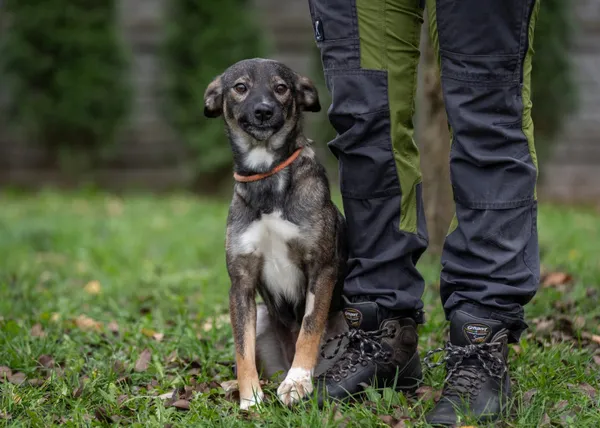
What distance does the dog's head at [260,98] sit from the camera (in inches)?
116

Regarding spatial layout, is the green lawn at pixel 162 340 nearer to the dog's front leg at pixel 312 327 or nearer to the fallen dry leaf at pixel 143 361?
the fallen dry leaf at pixel 143 361

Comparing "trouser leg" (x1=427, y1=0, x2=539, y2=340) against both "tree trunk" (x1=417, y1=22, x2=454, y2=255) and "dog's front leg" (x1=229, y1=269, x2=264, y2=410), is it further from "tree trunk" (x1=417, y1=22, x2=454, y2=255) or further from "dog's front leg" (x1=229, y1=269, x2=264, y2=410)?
"tree trunk" (x1=417, y1=22, x2=454, y2=255)

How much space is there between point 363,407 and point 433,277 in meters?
2.27

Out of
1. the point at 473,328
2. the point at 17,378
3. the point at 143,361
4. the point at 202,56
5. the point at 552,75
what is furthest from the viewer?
the point at 202,56

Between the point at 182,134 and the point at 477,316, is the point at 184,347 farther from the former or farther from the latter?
the point at 182,134

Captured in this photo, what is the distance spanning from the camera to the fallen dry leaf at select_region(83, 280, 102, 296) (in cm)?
479

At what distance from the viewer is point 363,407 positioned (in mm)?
2514

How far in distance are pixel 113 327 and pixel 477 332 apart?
2089mm

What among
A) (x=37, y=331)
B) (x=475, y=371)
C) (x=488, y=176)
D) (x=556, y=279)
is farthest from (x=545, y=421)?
(x=37, y=331)

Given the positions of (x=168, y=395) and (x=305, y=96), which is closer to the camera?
(x=168, y=395)

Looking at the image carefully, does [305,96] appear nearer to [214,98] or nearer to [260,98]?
[260,98]

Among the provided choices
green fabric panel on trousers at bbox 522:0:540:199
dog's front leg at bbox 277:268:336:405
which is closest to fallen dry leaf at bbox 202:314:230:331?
dog's front leg at bbox 277:268:336:405

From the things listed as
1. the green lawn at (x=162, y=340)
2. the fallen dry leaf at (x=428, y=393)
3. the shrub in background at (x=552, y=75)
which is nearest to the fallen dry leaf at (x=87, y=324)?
the green lawn at (x=162, y=340)

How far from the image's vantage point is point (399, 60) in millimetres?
2678
